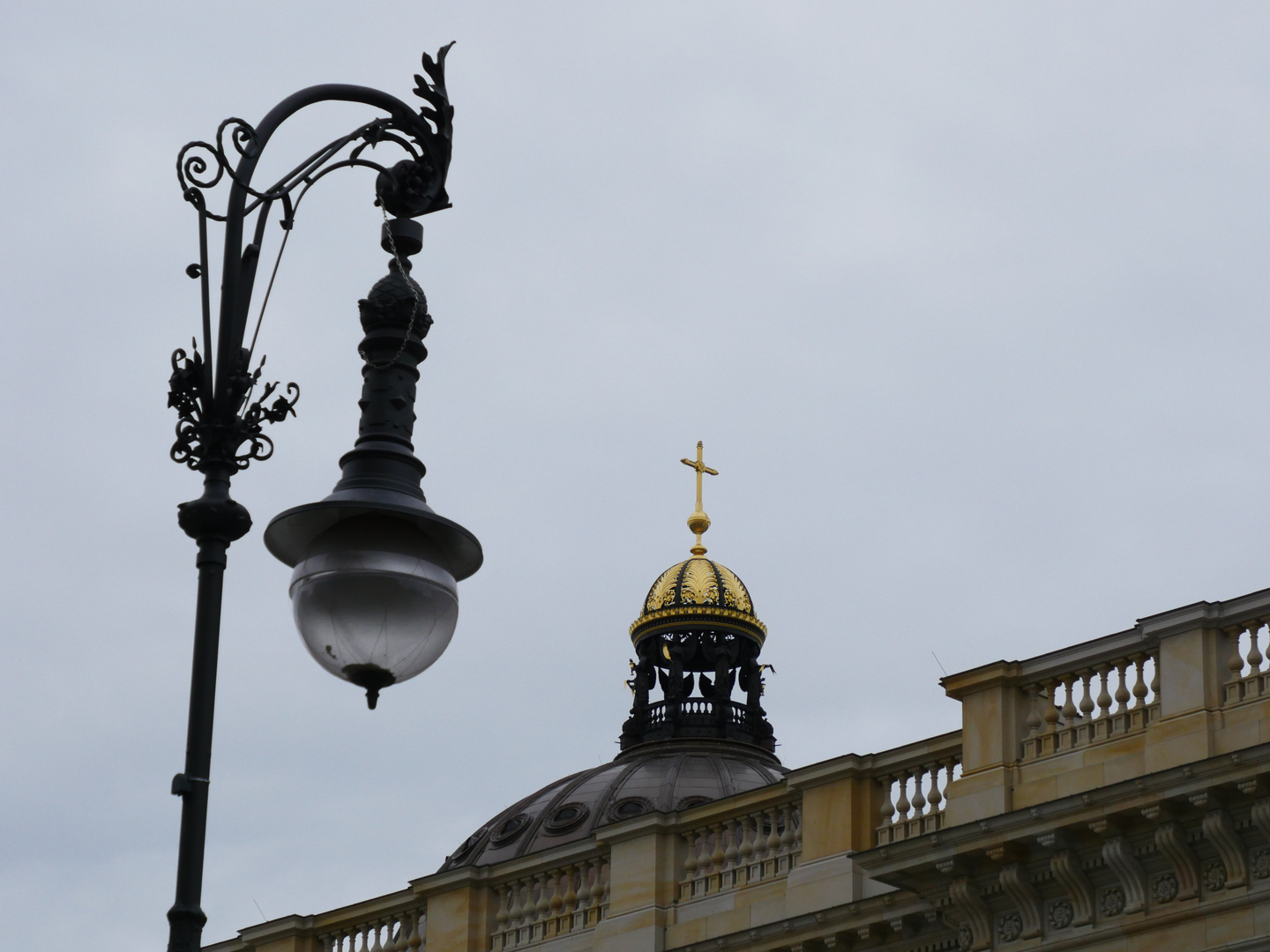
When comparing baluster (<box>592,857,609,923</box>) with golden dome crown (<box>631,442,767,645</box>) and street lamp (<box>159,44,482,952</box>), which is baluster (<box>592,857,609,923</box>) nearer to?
street lamp (<box>159,44,482,952</box>)

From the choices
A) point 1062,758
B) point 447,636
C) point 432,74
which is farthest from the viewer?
point 1062,758

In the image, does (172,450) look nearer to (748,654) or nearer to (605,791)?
(605,791)

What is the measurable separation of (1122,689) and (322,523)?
16222mm

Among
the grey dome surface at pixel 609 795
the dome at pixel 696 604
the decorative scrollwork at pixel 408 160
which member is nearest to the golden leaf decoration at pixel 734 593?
the dome at pixel 696 604

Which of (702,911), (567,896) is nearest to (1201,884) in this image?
(702,911)

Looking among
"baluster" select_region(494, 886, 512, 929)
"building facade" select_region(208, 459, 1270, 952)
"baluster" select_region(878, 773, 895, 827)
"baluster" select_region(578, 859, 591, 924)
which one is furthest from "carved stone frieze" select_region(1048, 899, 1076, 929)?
"baluster" select_region(494, 886, 512, 929)

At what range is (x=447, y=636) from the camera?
11734 millimetres

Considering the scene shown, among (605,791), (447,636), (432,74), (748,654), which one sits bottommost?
(447,636)

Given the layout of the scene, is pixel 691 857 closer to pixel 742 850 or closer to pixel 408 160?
pixel 742 850

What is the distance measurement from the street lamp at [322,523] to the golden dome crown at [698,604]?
50656 mm

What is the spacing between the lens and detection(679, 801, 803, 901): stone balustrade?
30344 mm

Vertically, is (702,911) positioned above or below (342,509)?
above

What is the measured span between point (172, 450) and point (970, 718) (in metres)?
16.6

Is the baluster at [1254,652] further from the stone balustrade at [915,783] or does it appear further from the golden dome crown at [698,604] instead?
the golden dome crown at [698,604]
